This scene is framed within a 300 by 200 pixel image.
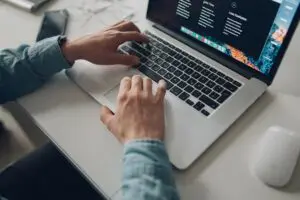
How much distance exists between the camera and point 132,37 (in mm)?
792

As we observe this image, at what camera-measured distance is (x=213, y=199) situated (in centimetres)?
56

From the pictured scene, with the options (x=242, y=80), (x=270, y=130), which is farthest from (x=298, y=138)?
(x=242, y=80)

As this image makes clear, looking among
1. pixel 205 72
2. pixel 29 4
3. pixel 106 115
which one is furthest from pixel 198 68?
pixel 29 4

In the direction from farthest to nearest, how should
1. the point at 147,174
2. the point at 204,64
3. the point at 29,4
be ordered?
the point at 29,4 < the point at 204,64 < the point at 147,174

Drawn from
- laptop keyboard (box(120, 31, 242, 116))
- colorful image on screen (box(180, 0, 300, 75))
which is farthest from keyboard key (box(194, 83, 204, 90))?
colorful image on screen (box(180, 0, 300, 75))

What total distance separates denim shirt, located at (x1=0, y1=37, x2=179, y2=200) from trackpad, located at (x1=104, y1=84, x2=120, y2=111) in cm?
11

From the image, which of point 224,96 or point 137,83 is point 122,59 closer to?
point 137,83

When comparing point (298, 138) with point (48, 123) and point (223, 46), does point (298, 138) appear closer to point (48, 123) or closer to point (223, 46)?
point (223, 46)

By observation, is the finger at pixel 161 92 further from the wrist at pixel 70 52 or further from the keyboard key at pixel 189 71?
the wrist at pixel 70 52

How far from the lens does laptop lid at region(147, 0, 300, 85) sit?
0.65 m

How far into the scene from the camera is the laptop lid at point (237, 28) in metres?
0.65

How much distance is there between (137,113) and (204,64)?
0.21 metres

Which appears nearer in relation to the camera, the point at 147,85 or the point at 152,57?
the point at 147,85

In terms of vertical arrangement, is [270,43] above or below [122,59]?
above
